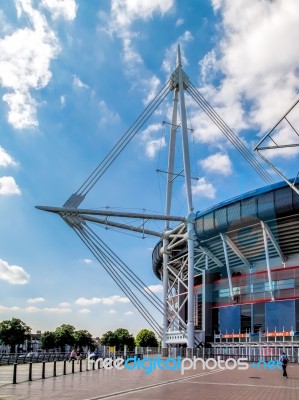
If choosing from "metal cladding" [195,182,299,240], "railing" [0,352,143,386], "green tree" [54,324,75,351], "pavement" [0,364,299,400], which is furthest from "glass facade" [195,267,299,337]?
"green tree" [54,324,75,351]

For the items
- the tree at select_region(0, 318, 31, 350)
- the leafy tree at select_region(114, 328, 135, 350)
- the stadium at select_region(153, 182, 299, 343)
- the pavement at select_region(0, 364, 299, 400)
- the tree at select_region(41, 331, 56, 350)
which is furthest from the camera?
the leafy tree at select_region(114, 328, 135, 350)

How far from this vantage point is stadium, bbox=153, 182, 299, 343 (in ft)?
163

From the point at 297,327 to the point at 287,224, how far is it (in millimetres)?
13857

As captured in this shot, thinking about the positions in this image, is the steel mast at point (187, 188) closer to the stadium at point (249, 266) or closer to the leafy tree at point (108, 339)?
the stadium at point (249, 266)

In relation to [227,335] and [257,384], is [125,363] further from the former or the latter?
[227,335]

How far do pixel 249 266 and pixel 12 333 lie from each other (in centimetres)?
6389

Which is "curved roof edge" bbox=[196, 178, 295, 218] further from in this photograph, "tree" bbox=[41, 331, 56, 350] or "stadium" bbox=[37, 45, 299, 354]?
"tree" bbox=[41, 331, 56, 350]

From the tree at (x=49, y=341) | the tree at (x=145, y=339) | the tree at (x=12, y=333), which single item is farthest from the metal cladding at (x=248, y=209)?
the tree at (x=145, y=339)

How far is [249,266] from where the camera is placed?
62500 mm

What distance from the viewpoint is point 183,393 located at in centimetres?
1520

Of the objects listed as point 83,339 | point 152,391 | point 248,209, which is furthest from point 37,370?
point 83,339

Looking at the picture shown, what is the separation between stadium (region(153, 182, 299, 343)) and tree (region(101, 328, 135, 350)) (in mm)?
57511

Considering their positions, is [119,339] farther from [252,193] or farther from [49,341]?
[252,193]

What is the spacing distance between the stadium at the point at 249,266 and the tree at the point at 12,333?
163 feet
